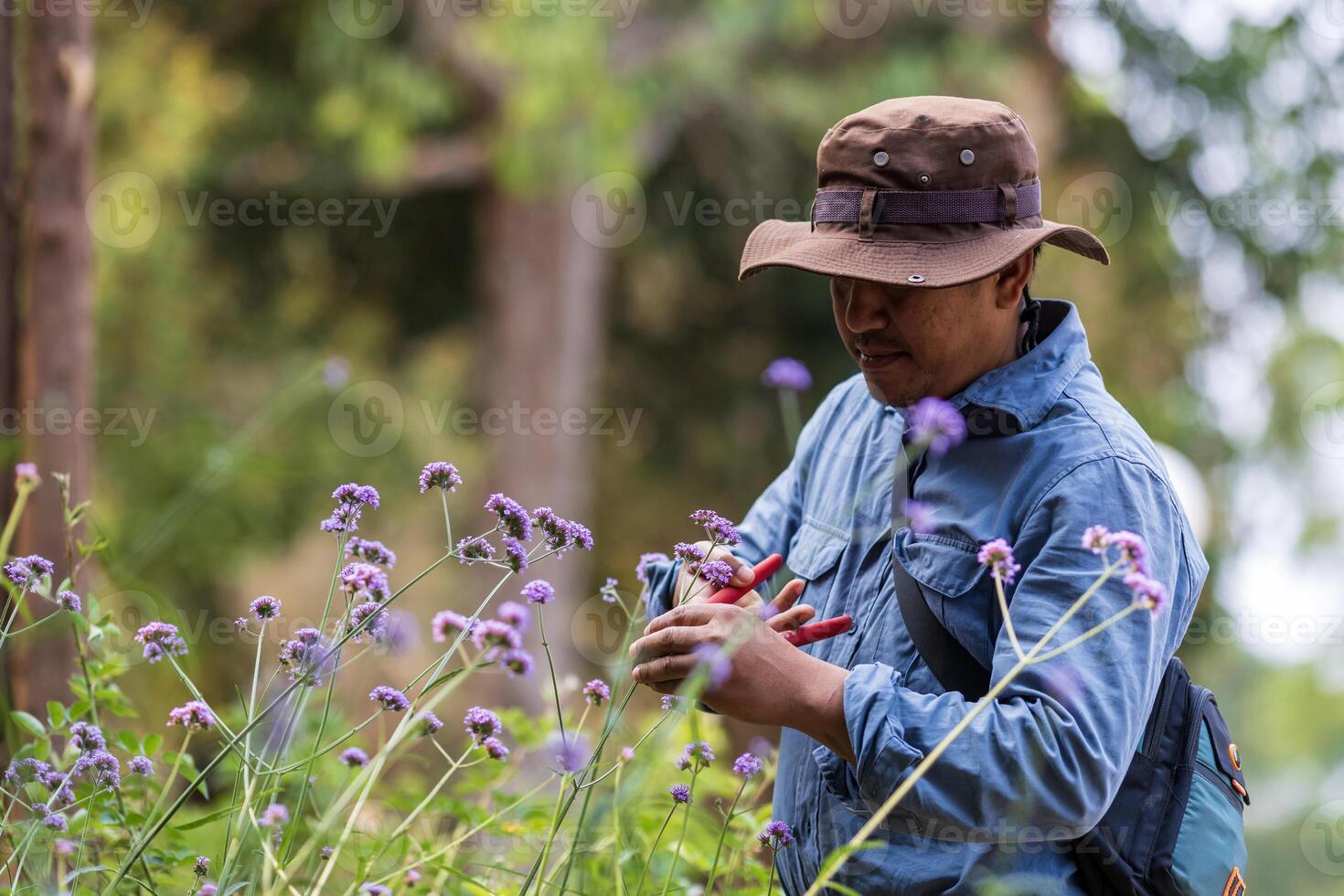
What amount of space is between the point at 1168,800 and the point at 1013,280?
0.74m

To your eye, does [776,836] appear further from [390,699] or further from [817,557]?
[390,699]

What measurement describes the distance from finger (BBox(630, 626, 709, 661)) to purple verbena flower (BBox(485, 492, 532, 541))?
203 mm

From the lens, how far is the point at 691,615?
1.67m

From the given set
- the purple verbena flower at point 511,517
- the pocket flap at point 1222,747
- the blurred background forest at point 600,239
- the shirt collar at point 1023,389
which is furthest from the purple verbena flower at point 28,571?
the blurred background forest at point 600,239

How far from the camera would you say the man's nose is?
6.16ft

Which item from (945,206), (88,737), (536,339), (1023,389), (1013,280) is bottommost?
(536,339)

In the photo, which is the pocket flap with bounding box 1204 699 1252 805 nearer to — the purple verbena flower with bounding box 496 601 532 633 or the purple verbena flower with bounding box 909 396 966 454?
the purple verbena flower with bounding box 909 396 966 454

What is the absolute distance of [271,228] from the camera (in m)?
9.42

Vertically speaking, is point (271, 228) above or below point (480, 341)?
above

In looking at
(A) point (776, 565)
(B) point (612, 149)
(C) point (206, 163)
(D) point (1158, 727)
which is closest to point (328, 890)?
(A) point (776, 565)

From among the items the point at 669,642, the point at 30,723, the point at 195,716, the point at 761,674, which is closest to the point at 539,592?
the point at 669,642

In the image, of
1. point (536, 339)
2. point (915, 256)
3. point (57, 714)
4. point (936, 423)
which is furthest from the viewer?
point (536, 339)

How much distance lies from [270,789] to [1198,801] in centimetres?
118

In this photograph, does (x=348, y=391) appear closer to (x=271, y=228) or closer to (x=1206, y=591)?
(x=271, y=228)
